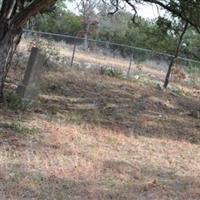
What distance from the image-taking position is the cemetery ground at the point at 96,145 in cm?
723

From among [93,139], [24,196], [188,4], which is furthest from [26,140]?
[188,4]

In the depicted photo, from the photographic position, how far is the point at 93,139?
9.82 meters

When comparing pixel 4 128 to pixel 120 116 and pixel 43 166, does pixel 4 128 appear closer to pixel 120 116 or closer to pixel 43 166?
pixel 43 166

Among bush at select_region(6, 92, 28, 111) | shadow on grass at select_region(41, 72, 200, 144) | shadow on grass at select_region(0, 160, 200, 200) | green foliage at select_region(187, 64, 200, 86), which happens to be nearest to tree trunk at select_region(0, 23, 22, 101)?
bush at select_region(6, 92, 28, 111)

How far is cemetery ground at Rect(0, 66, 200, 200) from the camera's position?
723 centimetres

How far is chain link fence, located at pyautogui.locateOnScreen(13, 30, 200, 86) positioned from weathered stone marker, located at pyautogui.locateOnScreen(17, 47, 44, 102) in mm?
4556

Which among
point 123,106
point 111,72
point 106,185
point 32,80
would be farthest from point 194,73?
point 106,185

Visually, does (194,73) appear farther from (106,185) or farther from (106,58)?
(106,185)

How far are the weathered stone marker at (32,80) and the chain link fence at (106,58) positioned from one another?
456cm

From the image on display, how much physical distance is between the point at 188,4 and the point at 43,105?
4116 mm

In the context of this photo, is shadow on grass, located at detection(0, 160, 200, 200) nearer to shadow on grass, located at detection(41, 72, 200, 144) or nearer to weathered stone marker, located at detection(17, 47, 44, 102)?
shadow on grass, located at detection(41, 72, 200, 144)

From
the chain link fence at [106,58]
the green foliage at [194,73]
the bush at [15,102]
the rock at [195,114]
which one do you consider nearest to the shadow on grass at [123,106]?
the rock at [195,114]

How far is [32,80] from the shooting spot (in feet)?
37.8

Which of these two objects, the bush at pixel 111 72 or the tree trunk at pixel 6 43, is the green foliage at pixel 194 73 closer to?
the bush at pixel 111 72
